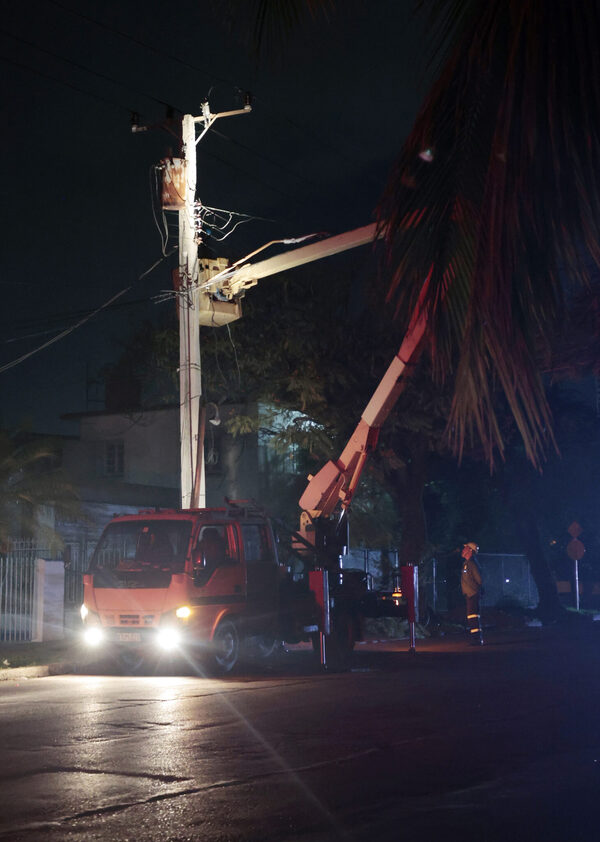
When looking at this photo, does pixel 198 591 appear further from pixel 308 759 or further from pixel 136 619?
pixel 308 759

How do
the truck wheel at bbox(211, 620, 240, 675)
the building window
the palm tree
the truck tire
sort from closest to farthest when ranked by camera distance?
the palm tree < the truck wheel at bbox(211, 620, 240, 675) < the truck tire < the building window

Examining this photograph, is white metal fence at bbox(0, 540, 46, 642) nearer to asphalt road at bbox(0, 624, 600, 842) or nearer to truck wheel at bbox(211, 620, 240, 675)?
truck wheel at bbox(211, 620, 240, 675)

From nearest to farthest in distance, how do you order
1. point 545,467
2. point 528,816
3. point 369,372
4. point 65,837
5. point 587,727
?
point 65,837
point 528,816
point 587,727
point 369,372
point 545,467

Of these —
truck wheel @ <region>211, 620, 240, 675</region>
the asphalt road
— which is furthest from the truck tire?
the asphalt road

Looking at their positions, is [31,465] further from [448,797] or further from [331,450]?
[448,797]

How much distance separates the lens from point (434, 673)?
1574 cm

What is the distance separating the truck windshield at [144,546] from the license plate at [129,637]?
1005 millimetres

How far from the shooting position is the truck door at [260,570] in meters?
17.6

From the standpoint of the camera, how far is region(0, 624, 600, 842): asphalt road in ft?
20.7

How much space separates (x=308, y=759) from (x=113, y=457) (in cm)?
4137

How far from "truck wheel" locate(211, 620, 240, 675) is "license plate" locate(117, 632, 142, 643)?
1.17 meters

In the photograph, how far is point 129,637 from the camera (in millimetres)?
16641

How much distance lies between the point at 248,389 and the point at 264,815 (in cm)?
2236

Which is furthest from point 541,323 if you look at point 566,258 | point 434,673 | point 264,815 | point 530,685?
point 434,673
